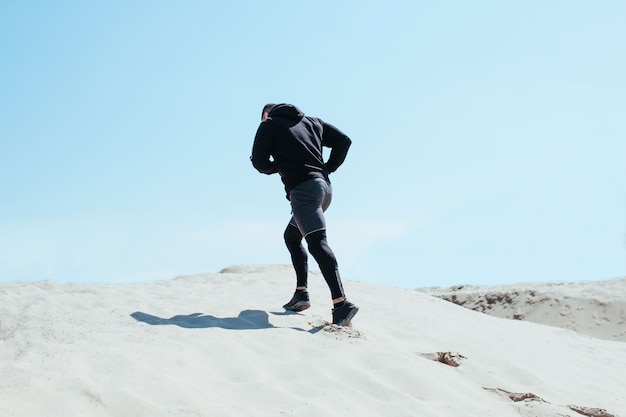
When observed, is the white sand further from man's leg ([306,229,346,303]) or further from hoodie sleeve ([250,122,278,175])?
hoodie sleeve ([250,122,278,175])

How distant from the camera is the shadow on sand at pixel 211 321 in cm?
539

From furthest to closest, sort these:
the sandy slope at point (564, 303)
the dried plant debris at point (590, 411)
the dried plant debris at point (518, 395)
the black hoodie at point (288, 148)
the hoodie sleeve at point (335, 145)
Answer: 1. the sandy slope at point (564, 303)
2. the hoodie sleeve at point (335, 145)
3. the black hoodie at point (288, 148)
4. the dried plant debris at point (590, 411)
5. the dried plant debris at point (518, 395)

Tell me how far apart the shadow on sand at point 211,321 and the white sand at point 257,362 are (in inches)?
0.6

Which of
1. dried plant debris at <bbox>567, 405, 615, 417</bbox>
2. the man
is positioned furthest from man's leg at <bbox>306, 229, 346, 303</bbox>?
dried plant debris at <bbox>567, 405, 615, 417</bbox>

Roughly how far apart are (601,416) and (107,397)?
3539 millimetres

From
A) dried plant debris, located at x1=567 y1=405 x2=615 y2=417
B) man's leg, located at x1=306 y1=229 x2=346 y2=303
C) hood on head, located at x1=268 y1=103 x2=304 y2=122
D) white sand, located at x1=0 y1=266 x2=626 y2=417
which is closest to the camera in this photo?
white sand, located at x1=0 y1=266 x2=626 y2=417

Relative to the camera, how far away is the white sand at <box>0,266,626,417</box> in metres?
3.83

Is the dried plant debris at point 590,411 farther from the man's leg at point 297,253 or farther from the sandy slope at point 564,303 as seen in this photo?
the sandy slope at point 564,303

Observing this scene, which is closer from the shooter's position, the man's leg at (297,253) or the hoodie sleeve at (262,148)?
the hoodie sleeve at (262,148)

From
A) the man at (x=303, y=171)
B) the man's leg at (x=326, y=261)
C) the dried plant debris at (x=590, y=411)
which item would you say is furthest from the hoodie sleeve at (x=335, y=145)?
the dried plant debris at (x=590, y=411)

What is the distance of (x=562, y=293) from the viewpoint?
42.8ft

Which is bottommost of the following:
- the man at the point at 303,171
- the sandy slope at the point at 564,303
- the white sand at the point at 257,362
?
the white sand at the point at 257,362

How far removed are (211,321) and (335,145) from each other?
1960mm

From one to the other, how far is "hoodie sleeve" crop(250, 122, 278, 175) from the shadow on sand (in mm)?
1241
